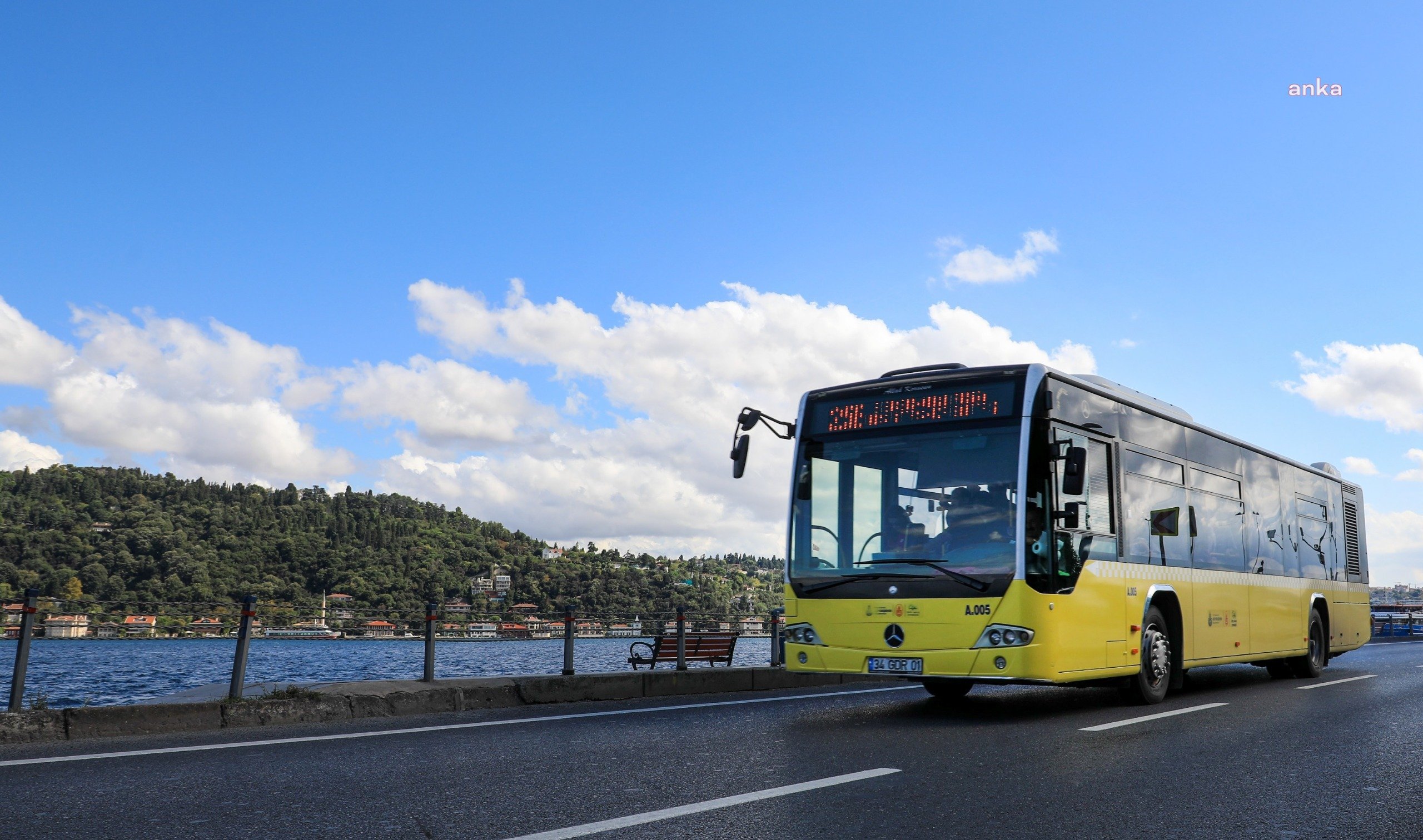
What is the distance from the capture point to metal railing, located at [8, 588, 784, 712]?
29.9ft

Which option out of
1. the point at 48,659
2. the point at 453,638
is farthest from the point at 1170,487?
the point at 48,659

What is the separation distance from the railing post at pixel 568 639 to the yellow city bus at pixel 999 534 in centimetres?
400

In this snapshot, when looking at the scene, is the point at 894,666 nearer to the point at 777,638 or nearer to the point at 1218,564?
the point at 1218,564

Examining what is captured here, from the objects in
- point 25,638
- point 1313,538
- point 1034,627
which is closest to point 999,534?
point 1034,627

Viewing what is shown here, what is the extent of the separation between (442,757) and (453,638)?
645 cm

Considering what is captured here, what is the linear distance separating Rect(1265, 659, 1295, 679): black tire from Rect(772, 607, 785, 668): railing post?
7.11 m

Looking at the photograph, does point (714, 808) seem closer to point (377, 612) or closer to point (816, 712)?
point (816, 712)

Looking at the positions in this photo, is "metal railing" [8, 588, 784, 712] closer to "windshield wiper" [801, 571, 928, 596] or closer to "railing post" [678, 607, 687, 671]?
"railing post" [678, 607, 687, 671]

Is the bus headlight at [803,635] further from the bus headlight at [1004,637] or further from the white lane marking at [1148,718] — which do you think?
the white lane marking at [1148,718]

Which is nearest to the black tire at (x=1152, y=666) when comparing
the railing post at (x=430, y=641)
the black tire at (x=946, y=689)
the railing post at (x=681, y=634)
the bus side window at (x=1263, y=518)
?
the black tire at (x=946, y=689)

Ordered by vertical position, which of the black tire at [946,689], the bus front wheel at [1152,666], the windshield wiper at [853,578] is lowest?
the black tire at [946,689]

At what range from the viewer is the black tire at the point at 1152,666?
10680 mm

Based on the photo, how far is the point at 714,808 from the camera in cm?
523

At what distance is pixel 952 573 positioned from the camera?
9203mm
